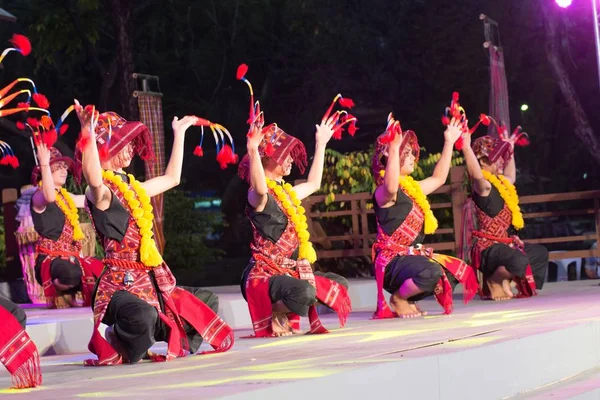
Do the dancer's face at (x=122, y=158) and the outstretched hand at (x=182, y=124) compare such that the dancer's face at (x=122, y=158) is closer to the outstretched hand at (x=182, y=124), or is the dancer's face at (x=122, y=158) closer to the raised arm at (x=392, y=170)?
the outstretched hand at (x=182, y=124)

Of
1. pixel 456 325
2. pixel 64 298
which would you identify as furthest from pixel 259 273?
pixel 64 298

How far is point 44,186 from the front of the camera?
7832mm

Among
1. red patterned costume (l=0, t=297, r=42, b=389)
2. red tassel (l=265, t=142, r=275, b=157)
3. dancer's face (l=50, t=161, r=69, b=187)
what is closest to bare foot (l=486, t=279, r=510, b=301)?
red tassel (l=265, t=142, r=275, b=157)

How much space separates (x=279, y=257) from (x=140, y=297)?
116cm

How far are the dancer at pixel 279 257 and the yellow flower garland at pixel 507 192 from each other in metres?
2.06

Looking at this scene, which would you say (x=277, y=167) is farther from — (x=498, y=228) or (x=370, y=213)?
(x=370, y=213)

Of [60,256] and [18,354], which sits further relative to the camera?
[60,256]

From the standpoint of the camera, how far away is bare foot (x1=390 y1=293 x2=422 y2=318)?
22.7 ft

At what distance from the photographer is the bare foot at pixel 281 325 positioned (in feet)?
19.9

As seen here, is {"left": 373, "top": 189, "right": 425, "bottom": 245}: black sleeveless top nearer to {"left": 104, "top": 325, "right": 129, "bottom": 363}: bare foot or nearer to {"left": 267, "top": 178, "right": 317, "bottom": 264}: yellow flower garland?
{"left": 267, "top": 178, "right": 317, "bottom": 264}: yellow flower garland

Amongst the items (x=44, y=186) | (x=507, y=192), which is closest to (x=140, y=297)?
(x=44, y=186)

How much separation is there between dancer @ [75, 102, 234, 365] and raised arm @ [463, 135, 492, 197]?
2.53 meters

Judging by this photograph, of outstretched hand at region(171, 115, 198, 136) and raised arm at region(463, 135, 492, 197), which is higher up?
outstretched hand at region(171, 115, 198, 136)

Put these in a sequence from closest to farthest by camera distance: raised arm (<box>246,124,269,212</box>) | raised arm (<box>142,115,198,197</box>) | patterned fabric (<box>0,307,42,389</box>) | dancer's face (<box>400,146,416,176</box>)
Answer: patterned fabric (<box>0,307,42,389</box>)
raised arm (<box>142,115,198,197</box>)
raised arm (<box>246,124,269,212</box>)
dancer's face (<box>400,146,416,176</box>)
